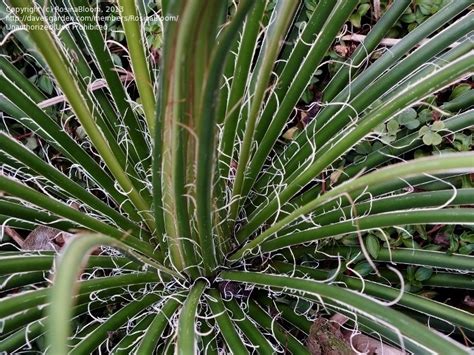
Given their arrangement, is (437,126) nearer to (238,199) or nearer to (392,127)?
(392,127)

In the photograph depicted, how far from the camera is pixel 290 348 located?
85 cm

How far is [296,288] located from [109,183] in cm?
38

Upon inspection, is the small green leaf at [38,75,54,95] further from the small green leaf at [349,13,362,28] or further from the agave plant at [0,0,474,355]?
→ the small green leaf at [349,13,362,28]

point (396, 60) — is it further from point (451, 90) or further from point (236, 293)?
point (236, 293)

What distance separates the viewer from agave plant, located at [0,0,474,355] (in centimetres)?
66

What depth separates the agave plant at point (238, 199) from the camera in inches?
25.9

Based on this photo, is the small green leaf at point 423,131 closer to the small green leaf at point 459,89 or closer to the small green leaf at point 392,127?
the small green leaf at point 392,127

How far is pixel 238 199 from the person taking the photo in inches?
33.1

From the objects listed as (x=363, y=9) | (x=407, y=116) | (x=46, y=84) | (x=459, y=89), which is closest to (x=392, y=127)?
(x=407, y=116)

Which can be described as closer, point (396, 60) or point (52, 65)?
point (52, 65)

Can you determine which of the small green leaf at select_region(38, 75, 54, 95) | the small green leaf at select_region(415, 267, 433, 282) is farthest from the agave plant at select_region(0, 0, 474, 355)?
the small green leaf at select_region(38, 75, 54, 95)

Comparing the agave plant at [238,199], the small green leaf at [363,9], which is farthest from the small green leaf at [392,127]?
the small green leaf at [363,9]

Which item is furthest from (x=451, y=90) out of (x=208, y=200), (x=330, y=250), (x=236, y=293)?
(x=208, y=200)

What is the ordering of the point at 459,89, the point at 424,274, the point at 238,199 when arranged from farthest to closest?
the point at 459,89, the point at 424,274, the point at 238,199
